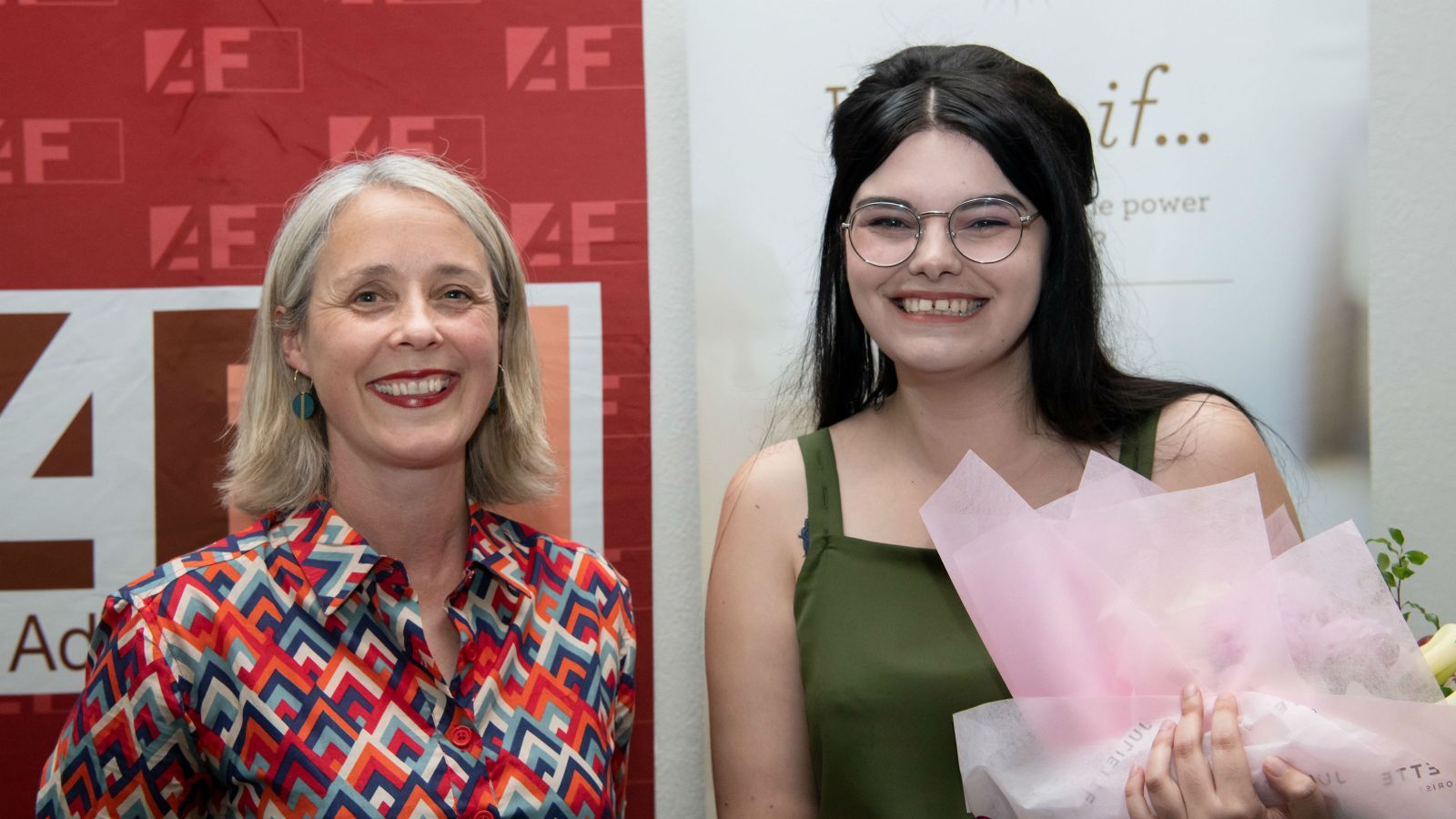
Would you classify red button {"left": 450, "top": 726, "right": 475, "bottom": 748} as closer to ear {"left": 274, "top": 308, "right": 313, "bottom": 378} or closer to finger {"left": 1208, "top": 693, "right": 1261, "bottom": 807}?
ear {"left": 274, "top": 308, "right": 313, "bottom": 378}

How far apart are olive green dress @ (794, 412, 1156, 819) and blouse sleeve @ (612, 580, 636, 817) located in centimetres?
21

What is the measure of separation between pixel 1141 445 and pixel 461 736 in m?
0.84

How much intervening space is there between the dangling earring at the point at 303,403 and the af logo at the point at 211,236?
0.72m

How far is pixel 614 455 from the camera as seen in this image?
6.61 feet

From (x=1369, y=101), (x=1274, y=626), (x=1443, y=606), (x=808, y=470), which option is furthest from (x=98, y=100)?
(x=1443, y=606)

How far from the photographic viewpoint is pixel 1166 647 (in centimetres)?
107

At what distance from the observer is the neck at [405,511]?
1.36 meters

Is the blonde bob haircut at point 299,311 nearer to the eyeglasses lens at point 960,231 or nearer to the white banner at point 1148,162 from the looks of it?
the eyeglasses lens at point 960,231

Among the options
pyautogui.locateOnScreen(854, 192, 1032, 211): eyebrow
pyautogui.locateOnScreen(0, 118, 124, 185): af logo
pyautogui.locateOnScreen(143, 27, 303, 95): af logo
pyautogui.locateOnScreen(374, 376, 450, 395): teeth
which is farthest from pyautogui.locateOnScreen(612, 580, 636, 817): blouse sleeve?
pyautogui.locateOnScreen(0, 118, 124, 185): af logo

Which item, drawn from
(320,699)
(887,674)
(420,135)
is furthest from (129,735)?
(420,135)

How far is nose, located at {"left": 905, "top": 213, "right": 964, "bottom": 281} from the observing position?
51.9 inches

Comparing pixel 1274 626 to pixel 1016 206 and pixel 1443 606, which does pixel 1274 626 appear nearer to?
pixel 1016 206

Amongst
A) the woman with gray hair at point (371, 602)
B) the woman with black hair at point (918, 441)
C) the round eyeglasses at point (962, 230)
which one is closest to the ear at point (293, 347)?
the woman with gray hair at point (371, 602)

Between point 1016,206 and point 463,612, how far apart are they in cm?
77
